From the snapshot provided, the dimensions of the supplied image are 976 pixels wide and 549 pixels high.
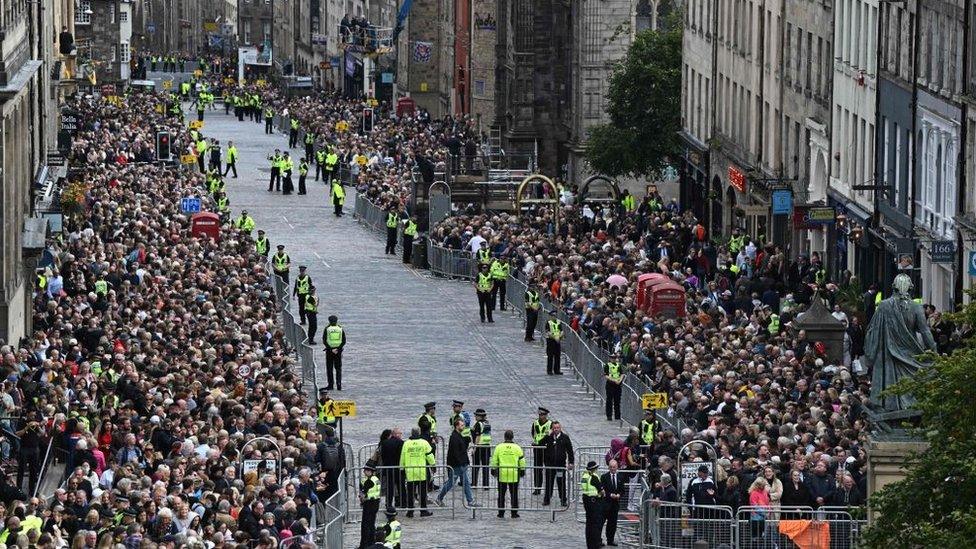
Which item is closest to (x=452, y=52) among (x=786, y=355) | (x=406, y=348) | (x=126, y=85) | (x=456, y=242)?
(x=126, y=85)

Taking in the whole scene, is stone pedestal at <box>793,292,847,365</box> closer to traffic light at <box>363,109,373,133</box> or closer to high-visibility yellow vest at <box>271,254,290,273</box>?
high-visibility yellow vest at <box>271,254,290,273</box>

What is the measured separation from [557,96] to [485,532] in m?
62.5

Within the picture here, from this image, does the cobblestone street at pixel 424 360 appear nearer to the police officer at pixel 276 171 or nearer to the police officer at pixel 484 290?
the police officer at pixel 484 290

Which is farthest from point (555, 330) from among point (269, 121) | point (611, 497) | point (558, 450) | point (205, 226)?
point (269, 121)

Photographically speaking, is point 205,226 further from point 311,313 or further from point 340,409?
point 340,409

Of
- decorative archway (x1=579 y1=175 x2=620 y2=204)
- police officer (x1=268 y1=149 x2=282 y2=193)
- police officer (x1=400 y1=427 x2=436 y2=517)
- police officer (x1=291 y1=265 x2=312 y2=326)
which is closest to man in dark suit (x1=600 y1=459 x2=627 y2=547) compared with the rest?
police officer (x1=400 y1=427 x2=436 y2=517)

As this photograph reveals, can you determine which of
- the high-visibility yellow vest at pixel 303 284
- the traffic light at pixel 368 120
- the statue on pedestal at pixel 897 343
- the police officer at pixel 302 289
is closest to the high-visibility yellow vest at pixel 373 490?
the statue on pedestal at pixel 897 343

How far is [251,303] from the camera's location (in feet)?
179

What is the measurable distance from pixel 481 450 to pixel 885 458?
11.2m

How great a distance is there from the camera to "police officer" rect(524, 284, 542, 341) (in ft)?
191

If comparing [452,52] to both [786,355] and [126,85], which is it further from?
[786,355]

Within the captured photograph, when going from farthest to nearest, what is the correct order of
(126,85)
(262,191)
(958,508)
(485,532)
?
(126,85)
(262,191)
(485,532)
(958,508)

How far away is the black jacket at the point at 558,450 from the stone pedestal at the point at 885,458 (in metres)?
9.56

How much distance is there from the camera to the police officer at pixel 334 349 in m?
51.4
